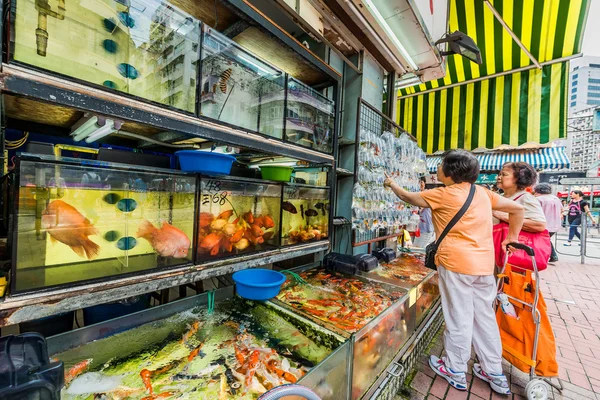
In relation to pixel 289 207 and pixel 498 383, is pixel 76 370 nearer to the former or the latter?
pixel 289 207

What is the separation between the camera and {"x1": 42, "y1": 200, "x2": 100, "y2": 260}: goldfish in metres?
1.13

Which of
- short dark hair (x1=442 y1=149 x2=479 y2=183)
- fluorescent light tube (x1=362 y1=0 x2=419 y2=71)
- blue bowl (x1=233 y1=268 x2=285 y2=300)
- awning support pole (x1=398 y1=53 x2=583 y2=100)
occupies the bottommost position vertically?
blue bowl (x1=233 y1=268 x2=285 y2=300)

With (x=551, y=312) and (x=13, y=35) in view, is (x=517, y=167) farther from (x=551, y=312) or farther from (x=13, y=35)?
(x=13, y=35)

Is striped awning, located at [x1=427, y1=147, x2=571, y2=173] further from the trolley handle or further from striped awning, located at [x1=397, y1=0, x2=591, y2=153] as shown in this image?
the trolley handle

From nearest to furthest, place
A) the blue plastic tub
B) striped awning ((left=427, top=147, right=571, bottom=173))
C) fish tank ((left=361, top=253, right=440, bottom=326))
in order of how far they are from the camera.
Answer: the blue plastic tub, fish tank ((left=361, top=253, right=440, bottom=326)), striped awning ((left=427, top=147, right=571, bottom=173))

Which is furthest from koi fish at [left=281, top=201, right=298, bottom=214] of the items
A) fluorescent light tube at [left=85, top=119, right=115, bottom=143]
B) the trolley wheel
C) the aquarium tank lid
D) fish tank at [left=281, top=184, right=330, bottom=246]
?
the trolley wheel

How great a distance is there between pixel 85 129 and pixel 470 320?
114 inches

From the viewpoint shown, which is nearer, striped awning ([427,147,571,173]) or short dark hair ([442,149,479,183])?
short dark hair ([442,149,479,183])

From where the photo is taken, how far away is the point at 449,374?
6.68 ft

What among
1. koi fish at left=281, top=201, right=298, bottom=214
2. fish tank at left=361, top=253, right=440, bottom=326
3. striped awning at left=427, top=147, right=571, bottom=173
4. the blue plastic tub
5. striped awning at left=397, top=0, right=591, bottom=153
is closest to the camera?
the blue plastic tub

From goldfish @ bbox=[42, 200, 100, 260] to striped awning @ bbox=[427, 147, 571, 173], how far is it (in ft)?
29.5

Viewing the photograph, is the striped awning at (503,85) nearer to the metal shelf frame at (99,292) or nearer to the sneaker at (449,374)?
the sneaker at (449,374)

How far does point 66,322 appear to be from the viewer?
5.66ft

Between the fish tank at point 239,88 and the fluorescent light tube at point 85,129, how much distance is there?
0.51 m
